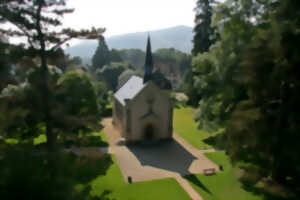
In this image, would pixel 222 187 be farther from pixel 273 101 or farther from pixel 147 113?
pixel 147 113

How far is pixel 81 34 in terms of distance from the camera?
35.8 ft

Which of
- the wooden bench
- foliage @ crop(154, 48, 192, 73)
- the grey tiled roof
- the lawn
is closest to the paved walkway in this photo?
the lawn

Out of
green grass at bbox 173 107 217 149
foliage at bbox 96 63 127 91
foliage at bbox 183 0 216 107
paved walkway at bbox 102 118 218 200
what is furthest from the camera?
foliage at bbox 96 63 127 91

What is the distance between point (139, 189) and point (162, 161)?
582cm

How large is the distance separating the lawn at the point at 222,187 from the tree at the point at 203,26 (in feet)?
81.2

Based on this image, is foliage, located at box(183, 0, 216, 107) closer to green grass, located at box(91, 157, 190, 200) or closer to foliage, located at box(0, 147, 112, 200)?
green grass, located at box(91, 157, 190, 200)

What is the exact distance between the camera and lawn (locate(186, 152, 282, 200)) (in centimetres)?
1617

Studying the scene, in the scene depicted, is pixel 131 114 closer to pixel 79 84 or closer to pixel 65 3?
pixel 79 84

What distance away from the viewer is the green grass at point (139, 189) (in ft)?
53.6

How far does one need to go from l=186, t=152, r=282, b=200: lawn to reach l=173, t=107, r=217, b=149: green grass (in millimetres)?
6768

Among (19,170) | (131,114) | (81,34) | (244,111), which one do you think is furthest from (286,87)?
(131,114)

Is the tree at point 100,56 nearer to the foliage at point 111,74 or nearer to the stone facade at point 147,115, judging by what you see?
the foliage at point 111,74

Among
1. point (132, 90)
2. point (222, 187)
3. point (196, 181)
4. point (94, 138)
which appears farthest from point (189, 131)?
point (222, 187)

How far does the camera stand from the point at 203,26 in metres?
38.1
